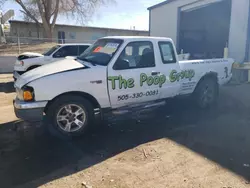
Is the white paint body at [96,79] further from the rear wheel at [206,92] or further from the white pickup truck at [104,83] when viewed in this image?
the rear wheel at [206,92]

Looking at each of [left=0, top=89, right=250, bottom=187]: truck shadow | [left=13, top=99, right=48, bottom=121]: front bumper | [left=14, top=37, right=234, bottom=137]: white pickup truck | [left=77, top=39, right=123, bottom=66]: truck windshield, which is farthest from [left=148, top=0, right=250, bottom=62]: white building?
[left=13, top=99, right=48, bottom=121]: front bumper

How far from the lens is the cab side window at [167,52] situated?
5.78m

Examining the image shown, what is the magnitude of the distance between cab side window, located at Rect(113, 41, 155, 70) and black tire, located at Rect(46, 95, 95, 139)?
39.1 inches

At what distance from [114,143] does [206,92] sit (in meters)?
3.53

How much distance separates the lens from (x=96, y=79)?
15.8 ft

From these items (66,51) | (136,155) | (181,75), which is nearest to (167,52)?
(181,75)

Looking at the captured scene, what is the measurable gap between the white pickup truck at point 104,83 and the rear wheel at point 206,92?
0.32m

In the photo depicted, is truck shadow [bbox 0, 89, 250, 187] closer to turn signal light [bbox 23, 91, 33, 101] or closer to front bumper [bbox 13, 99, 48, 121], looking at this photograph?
front bumper [bbox 13, 99, 48, 121]

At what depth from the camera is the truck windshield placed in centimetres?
511

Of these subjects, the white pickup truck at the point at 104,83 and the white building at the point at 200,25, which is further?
the white building at the point at 200,25

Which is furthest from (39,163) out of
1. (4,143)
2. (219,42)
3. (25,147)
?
(219,42)

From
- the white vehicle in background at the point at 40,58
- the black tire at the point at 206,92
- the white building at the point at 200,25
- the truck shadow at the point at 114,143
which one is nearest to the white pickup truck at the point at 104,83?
the black tire at the point at 206,92

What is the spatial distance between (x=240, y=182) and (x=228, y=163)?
20.6 inches

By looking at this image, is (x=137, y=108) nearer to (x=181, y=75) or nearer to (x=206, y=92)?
(x=181, y=75)
